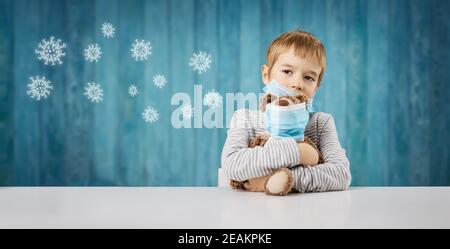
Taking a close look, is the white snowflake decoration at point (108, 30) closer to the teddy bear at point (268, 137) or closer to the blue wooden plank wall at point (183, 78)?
the blue wooden plank wall at point (183, 78)

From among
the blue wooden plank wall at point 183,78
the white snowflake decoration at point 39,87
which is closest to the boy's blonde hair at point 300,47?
the blue wooden plank wall at point 183,78

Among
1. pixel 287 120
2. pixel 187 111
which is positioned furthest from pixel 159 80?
pixel 287 120

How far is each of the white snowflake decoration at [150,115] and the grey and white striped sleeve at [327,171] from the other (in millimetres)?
1590

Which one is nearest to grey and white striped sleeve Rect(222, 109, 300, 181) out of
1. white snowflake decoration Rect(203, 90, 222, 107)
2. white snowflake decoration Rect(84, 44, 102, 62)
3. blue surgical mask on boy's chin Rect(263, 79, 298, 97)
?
blue surgical mask on boy's chin Rect(263, 79, 298, 97)

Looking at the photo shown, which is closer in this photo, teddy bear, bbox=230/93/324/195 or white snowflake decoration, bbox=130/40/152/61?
teddy bear, bbox=230/93/324/195

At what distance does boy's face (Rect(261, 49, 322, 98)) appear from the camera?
1179 millimetres

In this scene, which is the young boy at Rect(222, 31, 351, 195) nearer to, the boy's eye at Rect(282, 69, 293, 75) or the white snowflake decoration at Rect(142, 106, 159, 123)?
the boy's eye at Rect(282, 69, 293, 75)

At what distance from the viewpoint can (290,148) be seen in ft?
3.50

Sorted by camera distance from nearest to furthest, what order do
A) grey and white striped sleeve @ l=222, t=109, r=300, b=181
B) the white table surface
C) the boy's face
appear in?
the white table surface, grey and white striped sleeve @ l=222, t=109, r=300, b=181, the boy's face

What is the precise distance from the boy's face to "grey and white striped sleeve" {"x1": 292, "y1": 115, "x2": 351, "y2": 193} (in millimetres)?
108

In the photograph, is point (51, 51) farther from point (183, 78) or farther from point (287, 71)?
point (287, 71)

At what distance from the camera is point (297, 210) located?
2.86 feet
